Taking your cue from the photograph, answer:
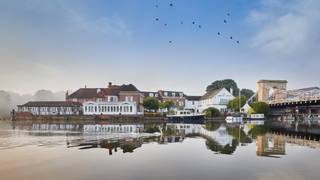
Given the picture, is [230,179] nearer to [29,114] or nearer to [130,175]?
[130,175]

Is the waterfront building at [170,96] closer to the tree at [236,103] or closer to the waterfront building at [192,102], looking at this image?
the waterfront building at [192,102]

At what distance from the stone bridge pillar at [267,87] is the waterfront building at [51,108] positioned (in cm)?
6058

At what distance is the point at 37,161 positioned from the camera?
24.4 metres

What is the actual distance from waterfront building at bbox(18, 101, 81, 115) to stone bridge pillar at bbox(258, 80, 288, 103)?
60.6 meters

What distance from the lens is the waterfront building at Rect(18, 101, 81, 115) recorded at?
101 m

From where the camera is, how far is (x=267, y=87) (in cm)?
12481

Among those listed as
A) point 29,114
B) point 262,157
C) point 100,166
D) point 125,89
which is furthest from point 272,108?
point 100,166

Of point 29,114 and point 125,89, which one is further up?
point 125,89

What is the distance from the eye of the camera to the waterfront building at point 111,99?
312 ft

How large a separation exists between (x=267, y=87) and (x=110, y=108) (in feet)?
188

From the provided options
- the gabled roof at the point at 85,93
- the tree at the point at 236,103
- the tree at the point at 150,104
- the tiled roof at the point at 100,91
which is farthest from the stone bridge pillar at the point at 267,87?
the gabled roof at the point at 85,93

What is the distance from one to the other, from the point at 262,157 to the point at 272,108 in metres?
91.4

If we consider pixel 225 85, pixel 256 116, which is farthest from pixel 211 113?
pixel 225 85

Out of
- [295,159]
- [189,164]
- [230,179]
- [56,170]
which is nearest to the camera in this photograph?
[230,179]
